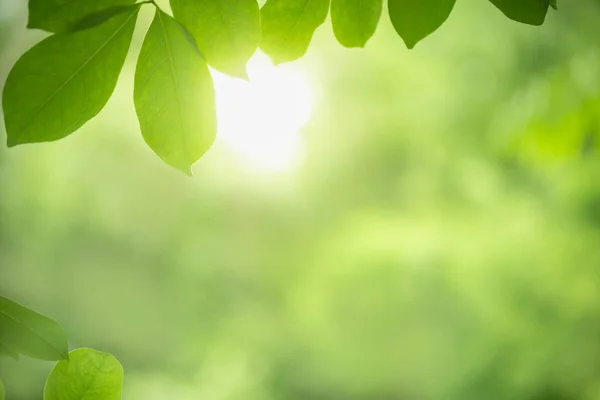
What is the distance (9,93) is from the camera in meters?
0.27

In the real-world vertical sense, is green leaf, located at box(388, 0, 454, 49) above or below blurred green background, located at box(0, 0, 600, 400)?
below

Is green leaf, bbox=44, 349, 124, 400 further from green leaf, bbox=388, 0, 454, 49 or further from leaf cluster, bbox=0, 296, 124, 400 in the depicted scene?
green leaf, bbox=388, 0, 454, 49

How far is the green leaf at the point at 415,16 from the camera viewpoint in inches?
12.8

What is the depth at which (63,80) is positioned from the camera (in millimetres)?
277

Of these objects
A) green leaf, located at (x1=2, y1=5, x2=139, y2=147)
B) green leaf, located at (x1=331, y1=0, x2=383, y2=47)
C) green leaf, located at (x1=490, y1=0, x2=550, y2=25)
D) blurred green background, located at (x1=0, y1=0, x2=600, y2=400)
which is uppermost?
blurred green background, located at (x1=0, y1=0, x2=600, y2=400)

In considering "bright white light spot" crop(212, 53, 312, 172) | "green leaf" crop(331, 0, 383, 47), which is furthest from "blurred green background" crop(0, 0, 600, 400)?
"green leaf" crop(331, 0, 383, 47)

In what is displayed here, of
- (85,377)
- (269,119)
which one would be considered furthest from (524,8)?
(269,119)

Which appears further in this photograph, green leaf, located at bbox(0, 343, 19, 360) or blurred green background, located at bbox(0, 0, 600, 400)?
blurred green background, located at bbox(0, 0, 600, 400)

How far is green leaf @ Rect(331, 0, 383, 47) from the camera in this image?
0.34 metres

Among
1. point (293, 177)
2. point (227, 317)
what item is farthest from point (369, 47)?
point (227, 317)

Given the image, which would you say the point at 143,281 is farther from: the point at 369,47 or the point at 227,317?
the point at 369,47

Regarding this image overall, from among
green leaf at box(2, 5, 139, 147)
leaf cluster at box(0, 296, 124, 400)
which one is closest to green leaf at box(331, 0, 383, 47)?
green leaf at box(2, 5, 139, 147)

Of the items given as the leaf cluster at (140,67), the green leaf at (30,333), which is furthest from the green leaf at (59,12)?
the green leaf at (30,333)

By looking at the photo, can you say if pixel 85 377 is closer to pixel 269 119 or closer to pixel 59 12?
pixel 59 12
